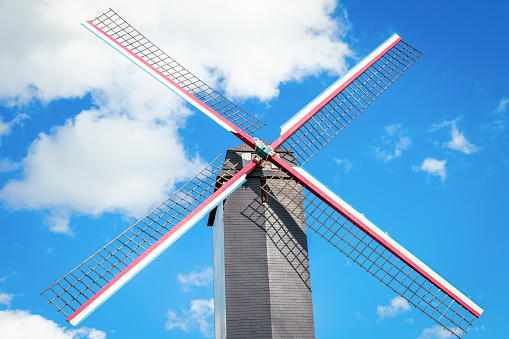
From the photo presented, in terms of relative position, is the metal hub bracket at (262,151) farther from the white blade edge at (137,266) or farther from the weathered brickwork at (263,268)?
the white blade edge at (137,266)

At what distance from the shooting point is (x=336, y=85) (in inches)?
701

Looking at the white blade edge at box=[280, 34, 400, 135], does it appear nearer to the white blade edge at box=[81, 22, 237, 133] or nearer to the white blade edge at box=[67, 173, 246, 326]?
the white blade edge at box=[81, 22, 237, 133]

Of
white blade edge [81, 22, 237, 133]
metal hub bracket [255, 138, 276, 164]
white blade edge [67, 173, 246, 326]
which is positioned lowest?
white blade edge [67, 173, 246, 326]

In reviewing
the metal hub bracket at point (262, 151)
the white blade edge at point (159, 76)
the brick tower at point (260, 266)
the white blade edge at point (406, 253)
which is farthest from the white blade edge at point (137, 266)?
the white blade edge at point (406, 253)

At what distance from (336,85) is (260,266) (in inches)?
243

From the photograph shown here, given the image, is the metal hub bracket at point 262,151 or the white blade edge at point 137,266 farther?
the metal hub bracket at point 262,151

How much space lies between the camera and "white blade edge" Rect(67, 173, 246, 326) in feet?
43.3

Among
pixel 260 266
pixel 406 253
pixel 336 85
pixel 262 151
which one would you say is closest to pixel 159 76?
pixel 262 151

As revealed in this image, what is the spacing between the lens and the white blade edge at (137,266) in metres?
13.2

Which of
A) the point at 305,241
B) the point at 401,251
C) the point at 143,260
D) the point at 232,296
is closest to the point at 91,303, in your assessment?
the point at 143,260

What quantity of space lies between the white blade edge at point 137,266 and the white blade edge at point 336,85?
9.04 ft

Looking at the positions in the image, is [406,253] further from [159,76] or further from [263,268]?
[159,76]

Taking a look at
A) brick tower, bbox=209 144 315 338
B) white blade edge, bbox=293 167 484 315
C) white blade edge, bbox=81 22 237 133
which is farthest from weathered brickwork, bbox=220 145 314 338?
white blade edge, bbox=293 167 484 315

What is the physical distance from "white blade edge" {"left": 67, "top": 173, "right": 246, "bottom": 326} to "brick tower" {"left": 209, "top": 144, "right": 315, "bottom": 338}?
1.49 metres
